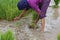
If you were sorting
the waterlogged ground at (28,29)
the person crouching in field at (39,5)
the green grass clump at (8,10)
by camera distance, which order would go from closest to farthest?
the waterlogged ground at (28,29) < the person crouching in field at (39,5) < the green grass clump at (8,10)

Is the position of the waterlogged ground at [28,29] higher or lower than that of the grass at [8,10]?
lower

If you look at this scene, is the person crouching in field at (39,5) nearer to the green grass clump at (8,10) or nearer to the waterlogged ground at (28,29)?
the waterlogged ground at (28,29)

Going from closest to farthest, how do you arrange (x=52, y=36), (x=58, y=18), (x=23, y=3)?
(x=52, y=36), (x=23, y=3), (x=58, y=18)

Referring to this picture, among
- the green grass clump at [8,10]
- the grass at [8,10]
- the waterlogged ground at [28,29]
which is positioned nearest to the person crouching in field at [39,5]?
the waterlogged ground at [28,29]

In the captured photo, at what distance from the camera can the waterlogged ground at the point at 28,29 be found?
18.5 ft

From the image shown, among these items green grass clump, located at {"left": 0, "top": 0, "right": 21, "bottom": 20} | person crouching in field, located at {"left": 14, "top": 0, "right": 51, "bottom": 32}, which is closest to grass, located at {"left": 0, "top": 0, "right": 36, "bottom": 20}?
green grass clump, located at {"left": 0, "top": 0, "right": 21, "bottom": 20}

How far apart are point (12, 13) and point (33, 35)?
1.35 metres

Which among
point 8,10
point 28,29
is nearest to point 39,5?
point 28,29

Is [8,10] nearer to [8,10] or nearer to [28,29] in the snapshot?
[8,10]

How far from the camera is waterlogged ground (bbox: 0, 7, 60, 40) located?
5.64 m

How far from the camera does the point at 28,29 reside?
6.21 metres

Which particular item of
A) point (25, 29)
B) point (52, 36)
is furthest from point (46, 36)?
point (25, 29)

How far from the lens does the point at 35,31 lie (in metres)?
6.09

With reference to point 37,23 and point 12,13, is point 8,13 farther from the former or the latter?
point 37,23
